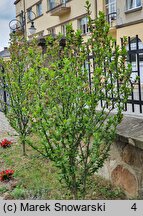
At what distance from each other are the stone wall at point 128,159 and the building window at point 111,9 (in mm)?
13032

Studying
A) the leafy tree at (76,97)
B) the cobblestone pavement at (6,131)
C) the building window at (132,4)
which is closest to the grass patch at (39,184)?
the leafy tree at (76,97)

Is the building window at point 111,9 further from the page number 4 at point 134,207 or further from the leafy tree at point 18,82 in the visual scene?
the page number 4 at point 134,207

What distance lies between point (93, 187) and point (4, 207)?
1.27 m

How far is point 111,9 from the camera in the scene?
16094 millimetres

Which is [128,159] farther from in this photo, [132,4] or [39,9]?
[39,9]

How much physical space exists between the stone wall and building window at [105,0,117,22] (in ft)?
42.8

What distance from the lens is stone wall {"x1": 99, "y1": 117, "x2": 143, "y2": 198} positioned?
3.06 metres

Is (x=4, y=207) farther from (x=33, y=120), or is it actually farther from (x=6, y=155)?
(x=6, y=155)

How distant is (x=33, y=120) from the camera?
9.62 feet

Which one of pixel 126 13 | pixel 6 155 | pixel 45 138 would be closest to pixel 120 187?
pixel 45 138

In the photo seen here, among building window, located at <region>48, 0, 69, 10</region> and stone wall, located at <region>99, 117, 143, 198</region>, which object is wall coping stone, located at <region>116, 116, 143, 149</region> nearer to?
stone wall, located at <region>99, 117, 143, 198</region>

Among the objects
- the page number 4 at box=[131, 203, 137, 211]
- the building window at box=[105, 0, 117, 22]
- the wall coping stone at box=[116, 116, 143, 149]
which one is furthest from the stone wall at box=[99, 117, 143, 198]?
the building window at box=[105, 0, 117, 22]

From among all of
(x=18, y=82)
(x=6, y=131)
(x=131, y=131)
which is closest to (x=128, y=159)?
(x=131, y=131)

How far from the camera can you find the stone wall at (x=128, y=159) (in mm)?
3057
